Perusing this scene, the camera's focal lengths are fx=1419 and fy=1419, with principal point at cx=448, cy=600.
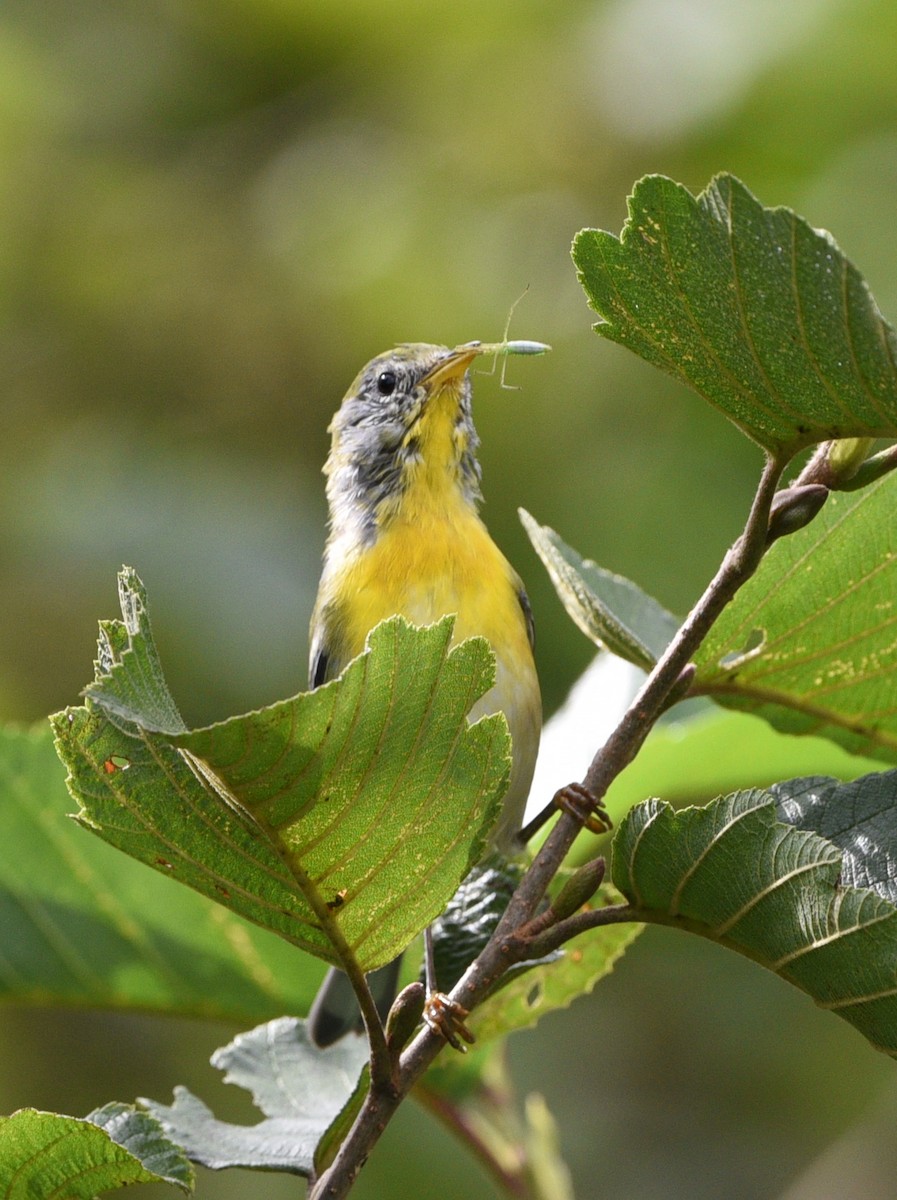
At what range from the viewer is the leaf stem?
148cm

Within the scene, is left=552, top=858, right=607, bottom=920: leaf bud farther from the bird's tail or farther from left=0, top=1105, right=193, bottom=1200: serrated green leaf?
the bird's tail

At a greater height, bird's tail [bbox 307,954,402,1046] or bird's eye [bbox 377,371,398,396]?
bird's eye [bbox 377,371,398,396]

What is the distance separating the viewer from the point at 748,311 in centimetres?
137

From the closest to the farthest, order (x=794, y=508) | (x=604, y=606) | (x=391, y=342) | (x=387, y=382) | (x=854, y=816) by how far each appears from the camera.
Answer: (x=794, y=508)
(x=854, y=816)
(x=604, y=606)
(x=387, y=382)
(x=391, y=342)

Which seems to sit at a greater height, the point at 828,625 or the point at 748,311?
the point at 748,311

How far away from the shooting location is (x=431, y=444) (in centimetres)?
393

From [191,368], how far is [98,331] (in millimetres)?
482

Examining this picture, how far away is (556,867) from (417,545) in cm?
198

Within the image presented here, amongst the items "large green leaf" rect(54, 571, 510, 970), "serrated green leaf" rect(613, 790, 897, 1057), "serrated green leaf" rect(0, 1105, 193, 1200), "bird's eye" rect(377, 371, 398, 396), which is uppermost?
"bird's eye" rect(377, 371, 398, 396)

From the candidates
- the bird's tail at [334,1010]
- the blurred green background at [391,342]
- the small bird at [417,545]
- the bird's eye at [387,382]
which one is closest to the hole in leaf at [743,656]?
the bird's tail at [334,1010]

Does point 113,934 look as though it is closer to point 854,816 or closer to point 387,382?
point 854,816

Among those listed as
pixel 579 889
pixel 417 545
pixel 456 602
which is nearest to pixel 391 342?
pixel 417 545

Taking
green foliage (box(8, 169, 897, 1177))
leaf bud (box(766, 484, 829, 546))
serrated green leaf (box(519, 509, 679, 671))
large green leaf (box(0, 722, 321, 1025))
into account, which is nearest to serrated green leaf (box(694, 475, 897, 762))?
serrated green leaf (box(519, 509, 679, 671))

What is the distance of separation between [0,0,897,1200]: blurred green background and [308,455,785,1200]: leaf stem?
3.23 meters
